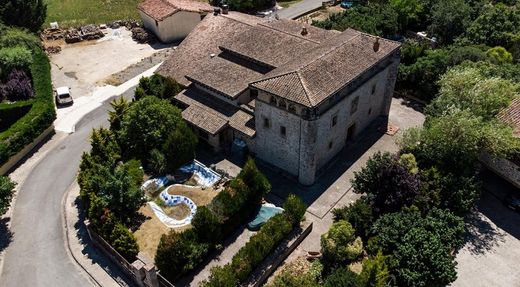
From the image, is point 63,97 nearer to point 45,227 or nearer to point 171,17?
point 45,227

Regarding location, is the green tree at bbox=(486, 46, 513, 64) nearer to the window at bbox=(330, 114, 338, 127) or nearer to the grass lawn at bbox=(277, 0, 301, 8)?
the window at bbox=(330, 114, 338, 127)

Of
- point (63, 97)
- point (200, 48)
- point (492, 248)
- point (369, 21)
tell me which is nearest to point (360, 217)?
point (492, 248)

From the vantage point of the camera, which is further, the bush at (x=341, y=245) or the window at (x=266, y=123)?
the window at (x=266, y=123)

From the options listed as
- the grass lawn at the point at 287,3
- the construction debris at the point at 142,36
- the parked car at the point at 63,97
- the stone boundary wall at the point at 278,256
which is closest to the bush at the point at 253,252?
the stone boundary wall at the point at 278,256

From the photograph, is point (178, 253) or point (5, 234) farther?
point (5, 234)

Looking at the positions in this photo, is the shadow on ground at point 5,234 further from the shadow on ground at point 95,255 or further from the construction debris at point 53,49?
the construction debris at point 53,49

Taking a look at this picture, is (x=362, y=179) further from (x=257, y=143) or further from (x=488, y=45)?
(x=488, y=45)
